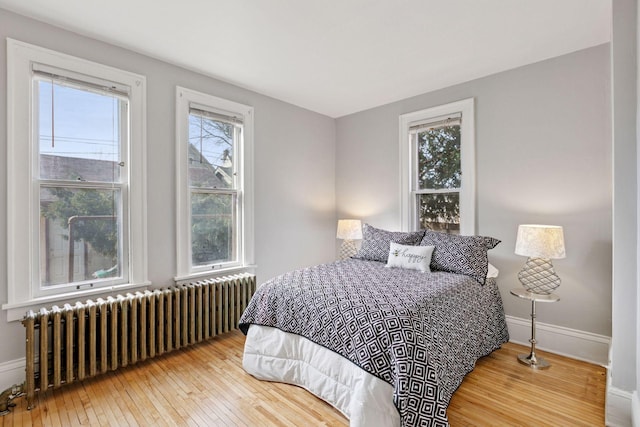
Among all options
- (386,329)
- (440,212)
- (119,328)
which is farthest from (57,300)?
(440,212)

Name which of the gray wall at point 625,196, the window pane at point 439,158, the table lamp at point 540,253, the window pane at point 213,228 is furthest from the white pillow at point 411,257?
the window pane at point 213,228

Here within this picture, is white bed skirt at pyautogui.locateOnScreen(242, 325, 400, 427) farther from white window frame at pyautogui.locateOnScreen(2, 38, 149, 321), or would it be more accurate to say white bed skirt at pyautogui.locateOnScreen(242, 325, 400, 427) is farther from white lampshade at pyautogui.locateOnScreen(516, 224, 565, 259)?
white lampshade at pyautogui.locateOnScreen(516, 224, 565, 259)

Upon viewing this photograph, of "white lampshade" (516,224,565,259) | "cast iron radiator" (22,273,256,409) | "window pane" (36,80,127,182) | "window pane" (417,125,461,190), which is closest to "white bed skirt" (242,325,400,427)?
"cast iron radiator" (22,273,256,409)

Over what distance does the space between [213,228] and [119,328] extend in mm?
1185

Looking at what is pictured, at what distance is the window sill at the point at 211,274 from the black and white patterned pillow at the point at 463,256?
1.92 m

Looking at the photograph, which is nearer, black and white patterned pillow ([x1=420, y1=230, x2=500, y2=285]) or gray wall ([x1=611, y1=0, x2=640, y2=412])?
gray wall ([x1=611, y1=0, x2=640, y2=412])

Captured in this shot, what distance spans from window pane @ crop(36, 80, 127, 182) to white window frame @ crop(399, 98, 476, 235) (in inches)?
114

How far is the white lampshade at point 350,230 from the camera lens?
3.94m

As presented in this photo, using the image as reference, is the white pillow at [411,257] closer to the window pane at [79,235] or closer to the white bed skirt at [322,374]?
the white bed skirt at [322,374]

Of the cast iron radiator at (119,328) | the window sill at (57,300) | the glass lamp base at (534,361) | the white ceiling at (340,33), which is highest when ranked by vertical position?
the white ceiling at (340,33)

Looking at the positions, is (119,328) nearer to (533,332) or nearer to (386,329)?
(386,329)

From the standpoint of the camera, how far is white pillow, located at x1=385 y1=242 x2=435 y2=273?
2.76 meters

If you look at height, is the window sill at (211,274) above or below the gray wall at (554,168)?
below

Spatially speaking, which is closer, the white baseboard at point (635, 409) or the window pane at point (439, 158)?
the white baseboard at point (635, 409)
